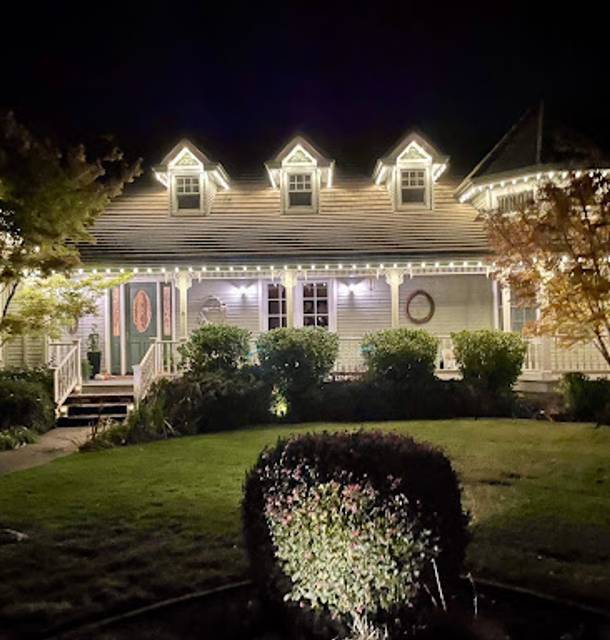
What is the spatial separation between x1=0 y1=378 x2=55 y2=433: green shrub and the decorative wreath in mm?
10731

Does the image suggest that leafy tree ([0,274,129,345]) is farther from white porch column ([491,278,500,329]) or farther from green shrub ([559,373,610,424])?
green shrub ([559,373,610,424])

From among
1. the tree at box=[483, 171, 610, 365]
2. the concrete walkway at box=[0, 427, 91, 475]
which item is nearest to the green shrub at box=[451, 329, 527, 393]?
the tree at box=[483, 171, 610, 365]

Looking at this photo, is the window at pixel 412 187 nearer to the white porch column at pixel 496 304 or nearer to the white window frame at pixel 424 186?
the white window frame at pixel 424 186

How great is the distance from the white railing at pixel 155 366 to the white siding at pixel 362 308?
5.29 metres

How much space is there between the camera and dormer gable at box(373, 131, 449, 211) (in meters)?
21.4

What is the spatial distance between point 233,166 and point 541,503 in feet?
57.9

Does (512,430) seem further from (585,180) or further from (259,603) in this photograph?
(259,603)

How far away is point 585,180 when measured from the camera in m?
13.9

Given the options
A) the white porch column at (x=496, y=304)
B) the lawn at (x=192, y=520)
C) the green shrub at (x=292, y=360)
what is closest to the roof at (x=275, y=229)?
the white porch column at (x=496, y=304)

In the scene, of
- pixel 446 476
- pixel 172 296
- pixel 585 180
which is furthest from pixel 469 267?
pixel 446 476

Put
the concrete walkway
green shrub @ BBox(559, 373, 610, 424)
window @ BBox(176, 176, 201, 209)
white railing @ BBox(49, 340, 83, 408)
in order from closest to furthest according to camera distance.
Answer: the concrete walkway
green shrub @ BBox(559, 373, 610, 424)
white railing @ BBox(49, 340, 83, 408)
window @ BBox(176, 176, 201, 209)

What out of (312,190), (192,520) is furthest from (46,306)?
(312,190)

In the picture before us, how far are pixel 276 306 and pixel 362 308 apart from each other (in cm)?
264

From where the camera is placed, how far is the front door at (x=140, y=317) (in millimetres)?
21500
